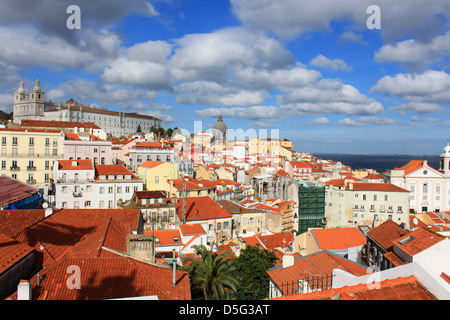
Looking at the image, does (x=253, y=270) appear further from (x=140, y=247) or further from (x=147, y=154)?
(x=147, y=154)

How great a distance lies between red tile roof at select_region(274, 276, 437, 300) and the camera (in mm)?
6094

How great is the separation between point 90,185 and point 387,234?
30633 mm

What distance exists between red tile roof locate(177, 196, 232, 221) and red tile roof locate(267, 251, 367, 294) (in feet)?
63.0

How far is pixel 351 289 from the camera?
6930mm

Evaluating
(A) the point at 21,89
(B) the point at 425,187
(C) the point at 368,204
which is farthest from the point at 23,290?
(A) the point at 21,89

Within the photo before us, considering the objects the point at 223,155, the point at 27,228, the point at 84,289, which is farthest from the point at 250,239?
the point at 223,155

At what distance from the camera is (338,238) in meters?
24.0

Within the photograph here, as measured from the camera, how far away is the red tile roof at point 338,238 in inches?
899

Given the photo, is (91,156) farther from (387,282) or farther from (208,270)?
(387,282)

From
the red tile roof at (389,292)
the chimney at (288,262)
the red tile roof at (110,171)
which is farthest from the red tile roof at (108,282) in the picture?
the red tile roof at (110,171)

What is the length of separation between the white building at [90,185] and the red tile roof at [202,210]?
6.92 metres

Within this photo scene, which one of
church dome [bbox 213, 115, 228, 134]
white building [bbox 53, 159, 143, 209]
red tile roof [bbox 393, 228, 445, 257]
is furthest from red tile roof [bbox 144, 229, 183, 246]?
church dome [bbox 213, 115, 228, 134]

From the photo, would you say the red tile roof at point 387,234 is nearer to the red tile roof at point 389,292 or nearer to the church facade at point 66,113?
the red tile roof at point 389,292
